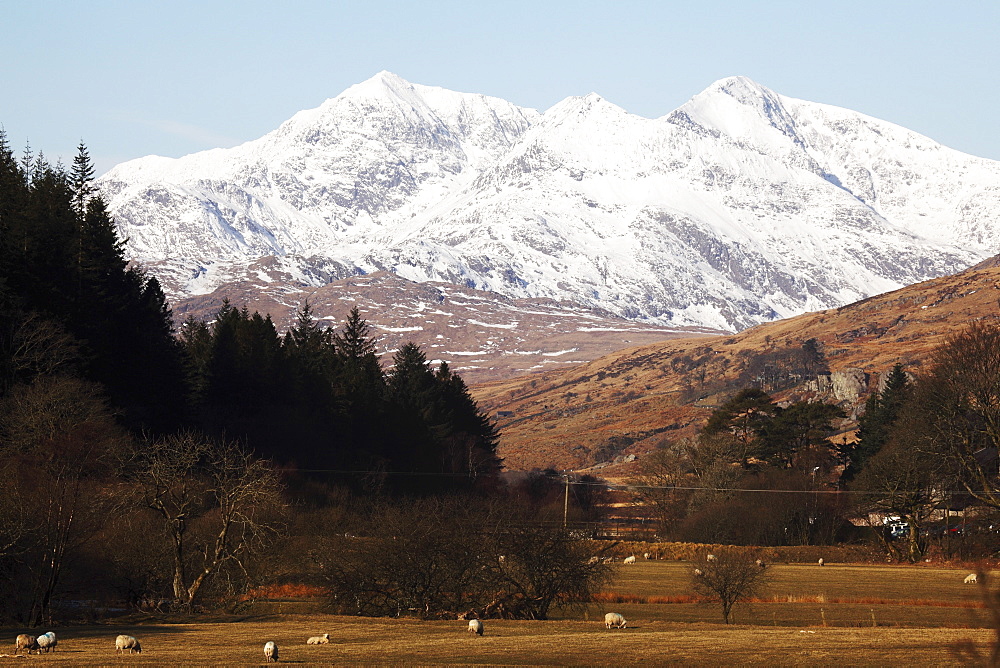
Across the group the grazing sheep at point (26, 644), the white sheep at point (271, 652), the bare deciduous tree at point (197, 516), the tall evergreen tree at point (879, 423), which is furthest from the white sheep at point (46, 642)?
the tall evergreen tree at point (879, 423)

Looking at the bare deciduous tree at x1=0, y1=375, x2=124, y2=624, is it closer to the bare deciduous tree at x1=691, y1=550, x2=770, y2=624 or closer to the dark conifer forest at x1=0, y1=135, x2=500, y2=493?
the dark conifer forest at x1=0, y1=135, x2=500, y2=493

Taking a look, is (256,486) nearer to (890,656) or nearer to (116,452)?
(116,452)

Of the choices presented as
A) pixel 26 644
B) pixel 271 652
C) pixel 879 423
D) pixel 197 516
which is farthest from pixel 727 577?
pixel 879 423

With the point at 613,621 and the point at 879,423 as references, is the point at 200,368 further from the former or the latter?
the point at 879,423

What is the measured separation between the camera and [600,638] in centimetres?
3919

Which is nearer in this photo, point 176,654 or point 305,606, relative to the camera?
point 176,654

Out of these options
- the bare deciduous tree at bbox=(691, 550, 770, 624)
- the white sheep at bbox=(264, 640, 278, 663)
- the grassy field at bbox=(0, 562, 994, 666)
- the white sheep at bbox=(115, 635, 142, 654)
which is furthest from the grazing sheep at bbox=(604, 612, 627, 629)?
the white sheep at bbox=(115, 635, 142, 654)

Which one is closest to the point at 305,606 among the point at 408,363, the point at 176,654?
the point at 176,654

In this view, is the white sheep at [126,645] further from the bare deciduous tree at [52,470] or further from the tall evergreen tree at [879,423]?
the tall evergreen tree at [879,423]

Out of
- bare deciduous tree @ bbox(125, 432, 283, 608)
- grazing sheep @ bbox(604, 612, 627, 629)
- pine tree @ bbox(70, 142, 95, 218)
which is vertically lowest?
grazing sheep @ bbox(604, 612, 627, 629)

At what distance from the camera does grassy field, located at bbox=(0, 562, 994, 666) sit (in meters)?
33.0

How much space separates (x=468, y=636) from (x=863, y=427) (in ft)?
277

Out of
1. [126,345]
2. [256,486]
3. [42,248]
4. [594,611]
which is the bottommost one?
[594,611]

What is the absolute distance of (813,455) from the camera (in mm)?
114438
